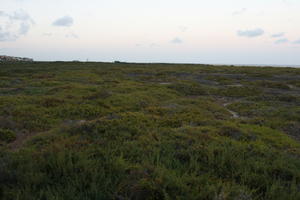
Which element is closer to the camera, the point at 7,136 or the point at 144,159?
the point at 144,159

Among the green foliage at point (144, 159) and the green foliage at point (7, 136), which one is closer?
the green foliage at point (144, 159)

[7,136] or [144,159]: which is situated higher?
[144,159]

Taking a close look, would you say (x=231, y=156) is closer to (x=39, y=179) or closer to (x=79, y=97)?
(x=39, y=179)

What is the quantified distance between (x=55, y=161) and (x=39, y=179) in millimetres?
624

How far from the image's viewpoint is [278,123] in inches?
379

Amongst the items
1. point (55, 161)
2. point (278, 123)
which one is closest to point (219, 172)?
point (55, 161)

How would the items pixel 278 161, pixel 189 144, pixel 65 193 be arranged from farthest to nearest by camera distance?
pixel 189 144 → pixel 278 161 → pixel 65 193

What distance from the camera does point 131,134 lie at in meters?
7.09

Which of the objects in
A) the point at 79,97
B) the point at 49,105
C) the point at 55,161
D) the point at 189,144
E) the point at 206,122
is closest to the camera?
the point at 55,161

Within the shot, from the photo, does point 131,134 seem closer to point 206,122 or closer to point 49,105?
point 206,122

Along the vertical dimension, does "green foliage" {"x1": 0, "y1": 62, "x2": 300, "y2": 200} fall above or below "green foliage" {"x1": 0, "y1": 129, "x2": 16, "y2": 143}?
above

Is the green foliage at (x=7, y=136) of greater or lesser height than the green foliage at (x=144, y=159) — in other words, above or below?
below

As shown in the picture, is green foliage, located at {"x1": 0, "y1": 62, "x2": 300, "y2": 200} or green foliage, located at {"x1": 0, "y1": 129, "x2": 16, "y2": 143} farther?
green foliage, located at {"x1": 0, "y1": 129, "x2": 16, "y2": 143}

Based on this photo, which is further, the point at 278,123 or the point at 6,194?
the point at 278,123
